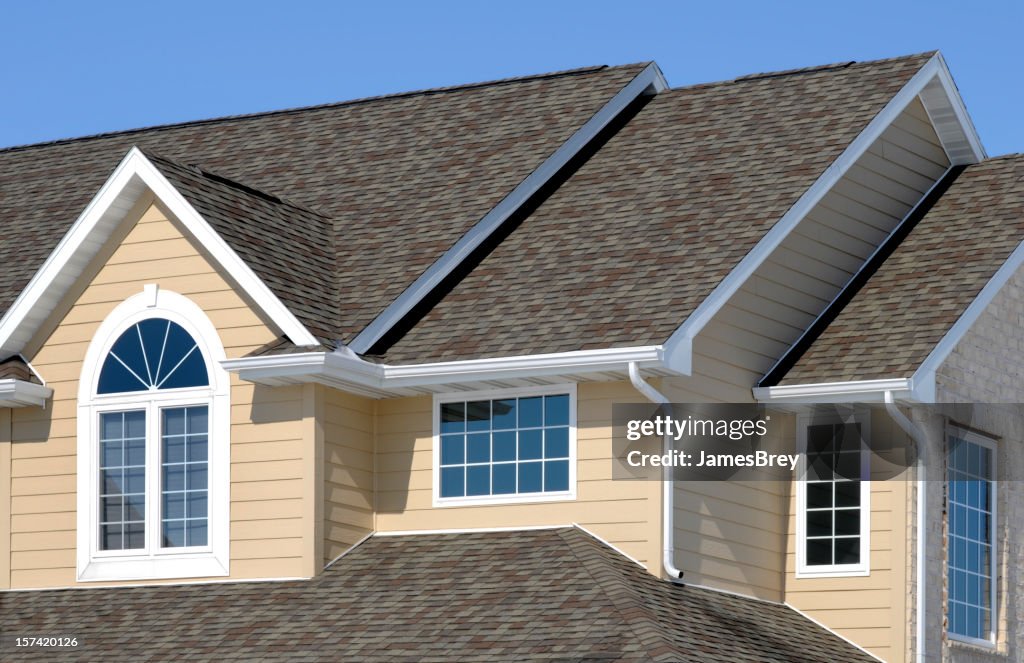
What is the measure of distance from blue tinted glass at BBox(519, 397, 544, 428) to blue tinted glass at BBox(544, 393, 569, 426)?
0.06 m

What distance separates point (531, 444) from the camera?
18531mm

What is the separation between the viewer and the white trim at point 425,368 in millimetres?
17438

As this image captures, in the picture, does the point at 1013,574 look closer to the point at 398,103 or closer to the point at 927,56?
the point at 927,56

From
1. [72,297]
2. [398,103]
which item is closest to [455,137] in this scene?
[398,103]

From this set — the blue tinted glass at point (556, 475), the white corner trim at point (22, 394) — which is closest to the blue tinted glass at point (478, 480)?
the blue tinted glass at point (556, 475)

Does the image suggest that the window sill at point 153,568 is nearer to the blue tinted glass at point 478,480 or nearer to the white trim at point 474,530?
the white trim at point 474,530

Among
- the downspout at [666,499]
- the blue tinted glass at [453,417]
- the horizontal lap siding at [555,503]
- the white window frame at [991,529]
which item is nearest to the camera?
the downspout at [666,499]

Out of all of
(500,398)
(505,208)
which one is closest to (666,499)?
(500,398)

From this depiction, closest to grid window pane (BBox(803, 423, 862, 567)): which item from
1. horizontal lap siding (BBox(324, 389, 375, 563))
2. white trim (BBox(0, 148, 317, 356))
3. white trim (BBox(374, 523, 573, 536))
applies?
white trim (BBox(374, 523, 573, 536))

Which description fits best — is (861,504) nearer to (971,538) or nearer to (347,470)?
(971,538)

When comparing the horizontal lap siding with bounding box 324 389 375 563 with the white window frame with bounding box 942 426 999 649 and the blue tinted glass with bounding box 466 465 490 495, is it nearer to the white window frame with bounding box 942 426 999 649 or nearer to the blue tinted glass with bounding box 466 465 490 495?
the blue tinted glass with bounding box 466 465 490 495

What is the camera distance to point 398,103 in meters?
24.8

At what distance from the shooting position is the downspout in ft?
57.0

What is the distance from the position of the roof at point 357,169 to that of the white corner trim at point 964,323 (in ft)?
17.5
